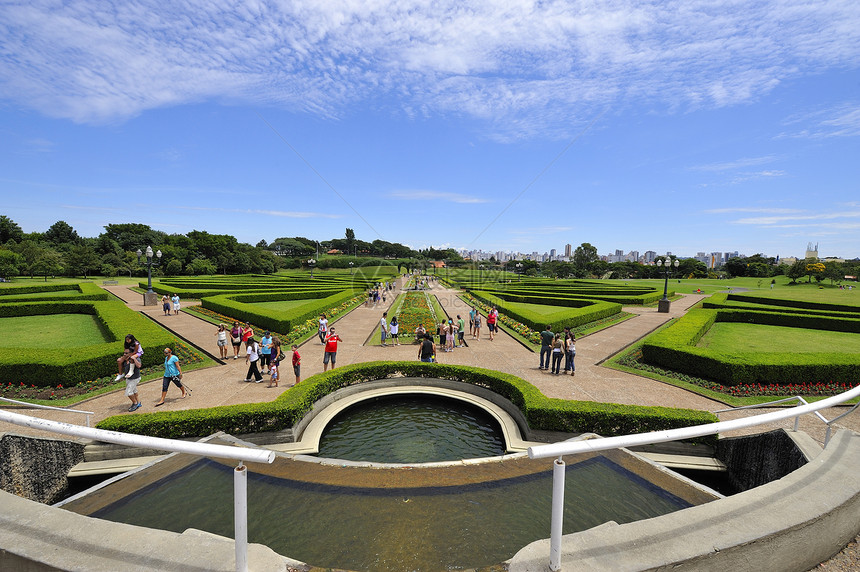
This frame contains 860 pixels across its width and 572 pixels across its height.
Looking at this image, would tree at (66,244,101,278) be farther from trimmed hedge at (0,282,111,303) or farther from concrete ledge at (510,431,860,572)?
concrete ledge at (510,431,860,572)

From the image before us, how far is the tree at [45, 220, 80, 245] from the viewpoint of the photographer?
245 feet

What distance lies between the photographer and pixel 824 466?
139 inches

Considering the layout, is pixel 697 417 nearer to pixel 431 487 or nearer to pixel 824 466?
pixel 824 466

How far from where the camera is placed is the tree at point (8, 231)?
6606cm

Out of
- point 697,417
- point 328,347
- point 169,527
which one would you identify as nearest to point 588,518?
point 697,417

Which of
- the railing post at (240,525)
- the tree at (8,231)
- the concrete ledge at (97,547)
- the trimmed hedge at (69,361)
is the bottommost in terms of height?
the trimmed hedge at (69,361)

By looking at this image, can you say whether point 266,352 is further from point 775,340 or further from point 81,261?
point 81,261

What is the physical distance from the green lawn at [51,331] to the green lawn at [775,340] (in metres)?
25.9

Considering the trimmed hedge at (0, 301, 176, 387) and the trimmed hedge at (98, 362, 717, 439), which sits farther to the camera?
the trimmed hedge at (0, 301, 176, 387)

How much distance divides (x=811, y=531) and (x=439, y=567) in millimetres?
3168

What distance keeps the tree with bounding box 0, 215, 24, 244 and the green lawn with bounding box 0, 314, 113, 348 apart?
229ft

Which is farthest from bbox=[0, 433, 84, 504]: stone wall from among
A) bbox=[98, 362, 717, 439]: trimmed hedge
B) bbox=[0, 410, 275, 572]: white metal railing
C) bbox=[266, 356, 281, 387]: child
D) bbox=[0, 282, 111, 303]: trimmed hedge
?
bbox=[0, 282, 111, 303]: trimmed hedge

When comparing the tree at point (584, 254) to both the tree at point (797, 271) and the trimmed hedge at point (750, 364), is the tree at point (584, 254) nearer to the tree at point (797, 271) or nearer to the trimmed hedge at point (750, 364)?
the tree at point (797, 271)

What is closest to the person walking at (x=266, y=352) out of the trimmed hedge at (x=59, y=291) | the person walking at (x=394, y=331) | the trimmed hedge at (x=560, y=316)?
the person walking at (x=394, y=331)
